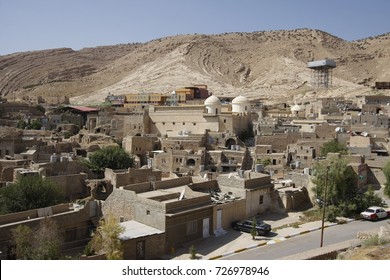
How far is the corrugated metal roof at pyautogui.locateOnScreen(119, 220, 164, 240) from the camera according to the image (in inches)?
432

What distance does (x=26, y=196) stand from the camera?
1365 centimetres

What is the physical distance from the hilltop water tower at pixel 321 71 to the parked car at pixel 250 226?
49.3m

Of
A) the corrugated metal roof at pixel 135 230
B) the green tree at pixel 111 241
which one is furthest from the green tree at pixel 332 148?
the green tree at pixel 111 241

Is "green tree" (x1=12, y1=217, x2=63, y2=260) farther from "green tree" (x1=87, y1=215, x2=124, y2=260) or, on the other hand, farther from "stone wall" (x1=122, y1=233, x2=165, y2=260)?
"stone wall" (x1=122, y1=233, x2=165, y2=260)

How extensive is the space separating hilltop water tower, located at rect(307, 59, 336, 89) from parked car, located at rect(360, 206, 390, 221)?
4781 centimetres

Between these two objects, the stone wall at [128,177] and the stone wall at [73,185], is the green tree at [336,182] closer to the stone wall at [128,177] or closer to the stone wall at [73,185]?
the stone wall at [128,177]

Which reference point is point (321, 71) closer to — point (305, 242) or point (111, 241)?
point (305, 242)

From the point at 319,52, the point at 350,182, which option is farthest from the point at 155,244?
the point at 319,52

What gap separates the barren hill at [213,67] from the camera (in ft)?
233

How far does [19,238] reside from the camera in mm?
10320

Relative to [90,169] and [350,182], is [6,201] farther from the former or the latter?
[350,182]

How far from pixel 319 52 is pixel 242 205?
78.6 metres

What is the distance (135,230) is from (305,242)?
167 inches

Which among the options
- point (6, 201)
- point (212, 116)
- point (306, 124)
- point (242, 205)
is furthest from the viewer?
point (212, 116)
